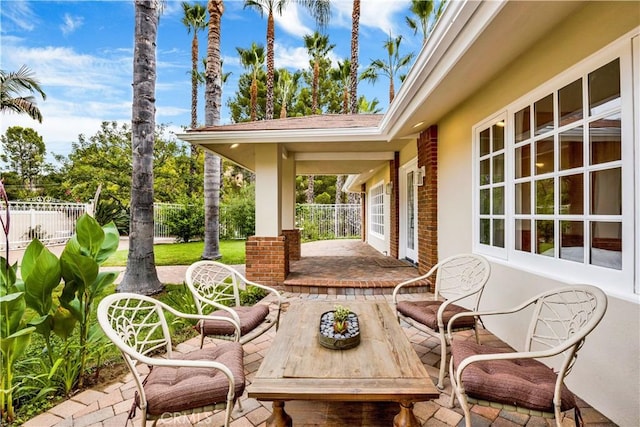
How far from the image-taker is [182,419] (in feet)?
7.16

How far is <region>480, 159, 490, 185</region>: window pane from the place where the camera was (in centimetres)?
385

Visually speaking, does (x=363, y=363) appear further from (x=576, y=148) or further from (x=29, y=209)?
(x=29, y=209)

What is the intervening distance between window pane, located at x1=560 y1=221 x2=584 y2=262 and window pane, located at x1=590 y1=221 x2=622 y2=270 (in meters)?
0.10

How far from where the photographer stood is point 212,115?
9.32 m

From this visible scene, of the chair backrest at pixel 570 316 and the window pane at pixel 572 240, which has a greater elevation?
the window pane at pixel 572 240

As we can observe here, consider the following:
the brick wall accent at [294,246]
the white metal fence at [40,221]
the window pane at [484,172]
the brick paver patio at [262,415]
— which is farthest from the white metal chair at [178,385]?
the white metal fence at [40,221]

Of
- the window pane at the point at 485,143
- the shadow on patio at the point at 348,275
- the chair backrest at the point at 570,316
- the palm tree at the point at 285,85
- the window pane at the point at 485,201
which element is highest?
the palm tree at the point at 285,85

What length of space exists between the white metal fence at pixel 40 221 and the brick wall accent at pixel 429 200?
33.0ft

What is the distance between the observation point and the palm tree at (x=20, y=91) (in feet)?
39.9

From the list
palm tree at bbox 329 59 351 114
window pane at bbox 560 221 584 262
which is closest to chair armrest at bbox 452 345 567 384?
window pane at bbox 560 221 584 262

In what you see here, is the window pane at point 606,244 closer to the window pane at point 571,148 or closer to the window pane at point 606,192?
the window pane at point 606,192

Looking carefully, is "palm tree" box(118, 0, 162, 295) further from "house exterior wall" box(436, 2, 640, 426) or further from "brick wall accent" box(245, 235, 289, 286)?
"house exterior wall" box(436, 2, 640, 426)

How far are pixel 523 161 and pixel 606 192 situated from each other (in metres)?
1.07

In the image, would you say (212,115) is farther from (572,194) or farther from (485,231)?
(572,194)
